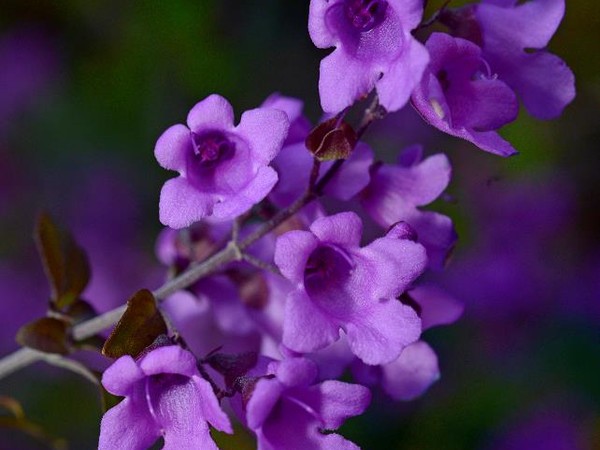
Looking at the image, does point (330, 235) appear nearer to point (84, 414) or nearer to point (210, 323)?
point (210, 323)

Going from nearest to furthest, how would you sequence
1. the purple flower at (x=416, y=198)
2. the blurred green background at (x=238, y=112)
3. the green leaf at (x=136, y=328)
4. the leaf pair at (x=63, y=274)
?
the green leaf at (x=136, y=328) < the purple flower at (x=416, y=198) < the leaf pair at (x=63, y=274) < the blurred green background at (x=238, y=112)

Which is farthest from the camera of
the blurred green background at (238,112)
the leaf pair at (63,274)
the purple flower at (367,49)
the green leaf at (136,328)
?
the blurred green background at (238,112)

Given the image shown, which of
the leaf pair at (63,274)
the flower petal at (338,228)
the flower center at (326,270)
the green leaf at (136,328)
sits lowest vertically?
the leaf pair at (63,274)

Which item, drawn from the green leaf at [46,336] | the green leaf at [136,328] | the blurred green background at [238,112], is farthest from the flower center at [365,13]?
the blurred green background at [238,112]

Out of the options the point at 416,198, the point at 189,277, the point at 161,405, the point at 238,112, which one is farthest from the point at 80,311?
the point at 238,112

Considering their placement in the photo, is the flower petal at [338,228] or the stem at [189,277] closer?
the flower petal at [338,228]

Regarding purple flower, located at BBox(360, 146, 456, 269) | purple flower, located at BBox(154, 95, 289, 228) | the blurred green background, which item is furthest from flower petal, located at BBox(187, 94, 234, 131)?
the blurred green background

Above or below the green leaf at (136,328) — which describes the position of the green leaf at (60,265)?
below

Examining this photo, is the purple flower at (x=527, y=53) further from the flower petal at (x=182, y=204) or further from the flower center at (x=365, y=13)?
the flower petal at (x=182, y=204)

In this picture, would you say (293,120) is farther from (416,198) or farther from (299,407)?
(299,407)
